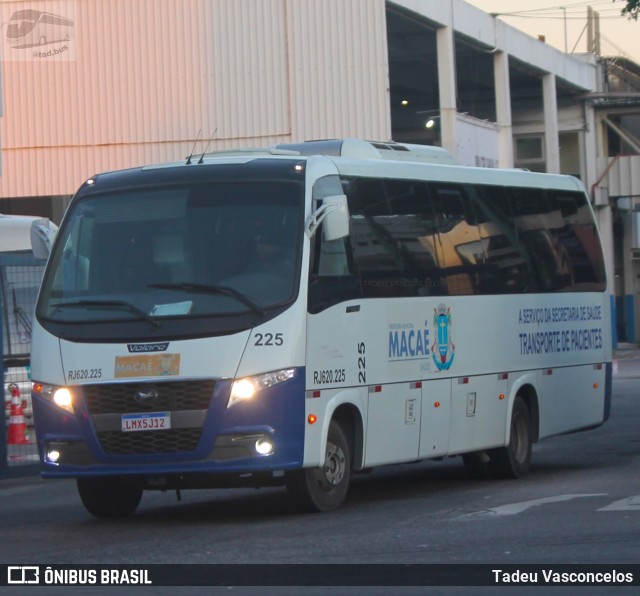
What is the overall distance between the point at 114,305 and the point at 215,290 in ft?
2.69

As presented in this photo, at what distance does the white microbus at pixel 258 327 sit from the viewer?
10953 millimetres

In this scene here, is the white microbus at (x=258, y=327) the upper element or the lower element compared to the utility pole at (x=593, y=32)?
lower

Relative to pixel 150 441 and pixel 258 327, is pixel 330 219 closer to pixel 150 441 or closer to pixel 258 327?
pixel 258 327

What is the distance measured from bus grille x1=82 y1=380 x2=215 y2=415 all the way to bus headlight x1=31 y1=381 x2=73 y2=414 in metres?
0.16

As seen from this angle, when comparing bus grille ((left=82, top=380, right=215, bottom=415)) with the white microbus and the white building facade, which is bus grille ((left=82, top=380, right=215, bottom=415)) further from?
the white building facade

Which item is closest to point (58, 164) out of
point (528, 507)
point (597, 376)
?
point (597, 376)

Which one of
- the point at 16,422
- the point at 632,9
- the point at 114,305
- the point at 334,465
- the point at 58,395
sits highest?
the point at 632,9

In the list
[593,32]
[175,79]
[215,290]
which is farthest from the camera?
[593,32]

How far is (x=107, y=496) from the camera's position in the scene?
40.2 ft

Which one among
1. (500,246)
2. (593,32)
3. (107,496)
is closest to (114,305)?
(107,496)

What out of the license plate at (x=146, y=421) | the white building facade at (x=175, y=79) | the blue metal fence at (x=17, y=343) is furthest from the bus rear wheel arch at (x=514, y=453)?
the white building facade at (x=175, y=79)

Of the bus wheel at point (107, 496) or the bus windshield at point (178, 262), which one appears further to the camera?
the bus wheel at point (107, 496)

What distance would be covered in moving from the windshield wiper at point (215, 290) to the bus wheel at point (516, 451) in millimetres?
4470

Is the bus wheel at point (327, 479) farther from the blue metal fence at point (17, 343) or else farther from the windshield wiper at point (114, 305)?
the blue metal fence at point (17, 343)
